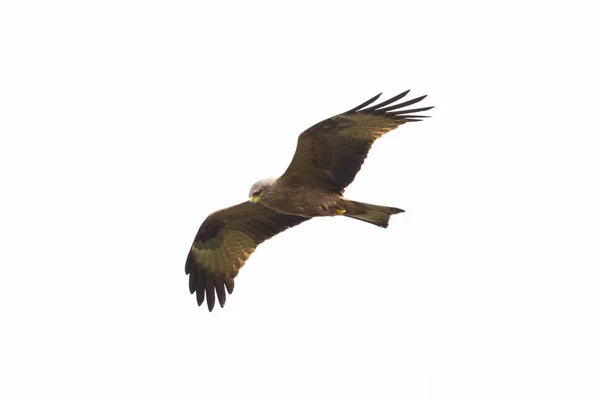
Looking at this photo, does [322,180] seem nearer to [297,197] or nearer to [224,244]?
[297,197]

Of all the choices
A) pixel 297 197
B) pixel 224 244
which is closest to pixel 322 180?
pixel 297 197

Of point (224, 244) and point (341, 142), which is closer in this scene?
point (341, 142)

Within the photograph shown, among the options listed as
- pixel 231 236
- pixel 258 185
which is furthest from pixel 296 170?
pixel 231 236

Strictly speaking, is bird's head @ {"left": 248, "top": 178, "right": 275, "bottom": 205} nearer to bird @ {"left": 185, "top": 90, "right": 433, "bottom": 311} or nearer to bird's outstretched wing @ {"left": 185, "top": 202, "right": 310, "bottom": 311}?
bird @ {"left": 185, "top": 90, "right": 433, "bottom": 311}

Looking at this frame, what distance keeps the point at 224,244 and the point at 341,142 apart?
291 cm

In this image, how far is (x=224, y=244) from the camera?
43.8 ft

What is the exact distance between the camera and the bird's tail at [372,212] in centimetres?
1159

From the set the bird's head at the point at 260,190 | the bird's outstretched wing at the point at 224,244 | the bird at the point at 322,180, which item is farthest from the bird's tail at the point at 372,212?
the bird's outstretched wing at the point at 224,244

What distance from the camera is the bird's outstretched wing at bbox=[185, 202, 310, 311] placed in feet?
42.7

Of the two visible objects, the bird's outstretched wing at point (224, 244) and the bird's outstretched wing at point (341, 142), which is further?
the bird's outstretched wing at point (224, 244)

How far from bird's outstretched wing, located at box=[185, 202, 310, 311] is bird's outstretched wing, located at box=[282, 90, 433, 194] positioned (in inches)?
57.3

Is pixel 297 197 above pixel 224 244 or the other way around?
above

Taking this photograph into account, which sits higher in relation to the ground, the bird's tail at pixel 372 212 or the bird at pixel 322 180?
the bird at pixel 322 180

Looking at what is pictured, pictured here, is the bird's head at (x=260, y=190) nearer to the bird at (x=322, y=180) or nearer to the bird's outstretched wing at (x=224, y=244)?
the bird at (x=322, y=180)
